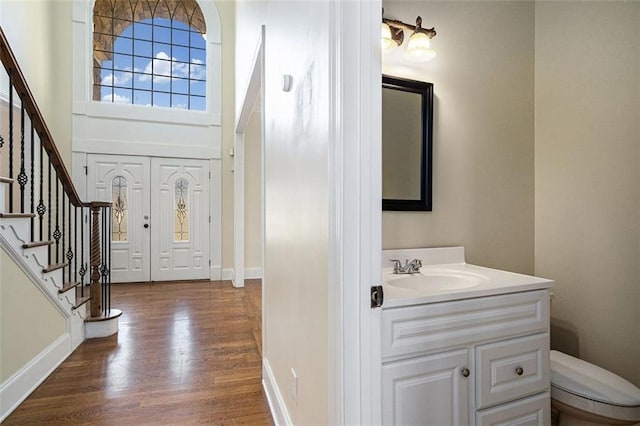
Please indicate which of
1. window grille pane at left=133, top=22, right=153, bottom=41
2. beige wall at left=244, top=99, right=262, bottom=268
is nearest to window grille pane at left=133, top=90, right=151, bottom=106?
window grille pane at left=133, top=22, right=153, bottom=41

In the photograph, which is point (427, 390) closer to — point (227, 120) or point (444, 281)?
point (444, 281)

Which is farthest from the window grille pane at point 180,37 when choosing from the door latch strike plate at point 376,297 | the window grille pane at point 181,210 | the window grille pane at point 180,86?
the door latch strike plate at point 376,297

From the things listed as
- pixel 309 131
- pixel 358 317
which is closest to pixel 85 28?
pixel 309 131

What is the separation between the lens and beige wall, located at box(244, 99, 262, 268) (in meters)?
5.51

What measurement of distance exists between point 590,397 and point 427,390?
81cm

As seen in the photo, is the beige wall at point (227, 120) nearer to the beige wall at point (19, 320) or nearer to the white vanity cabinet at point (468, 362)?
the beige wall at point (19, 320)

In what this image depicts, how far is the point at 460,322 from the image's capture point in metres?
1.14

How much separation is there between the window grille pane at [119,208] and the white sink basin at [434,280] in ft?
15.8

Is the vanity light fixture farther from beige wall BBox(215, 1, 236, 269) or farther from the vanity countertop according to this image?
beige wall BBox(215, 1, 236, 269)

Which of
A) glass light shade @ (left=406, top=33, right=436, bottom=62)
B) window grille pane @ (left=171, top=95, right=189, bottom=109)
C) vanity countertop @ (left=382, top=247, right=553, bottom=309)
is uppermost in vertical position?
window grille pane @ (left=171, top=95, right=189, bottom=109)

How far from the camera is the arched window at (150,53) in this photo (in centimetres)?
507

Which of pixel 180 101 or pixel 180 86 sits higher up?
pixel 180 86

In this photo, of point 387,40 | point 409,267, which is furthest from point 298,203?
point 387,40

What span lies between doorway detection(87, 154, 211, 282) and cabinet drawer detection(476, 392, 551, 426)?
15.9ft
